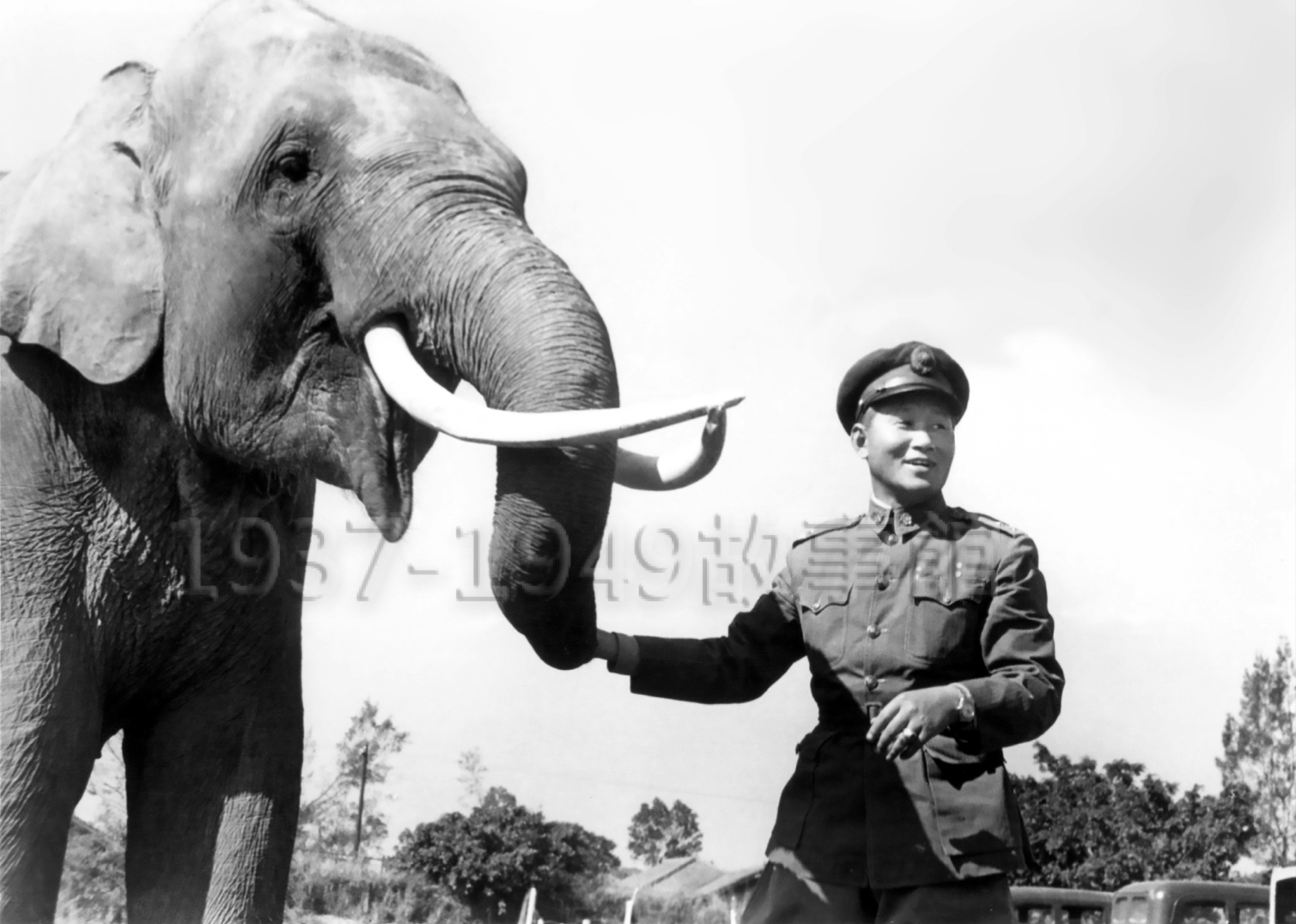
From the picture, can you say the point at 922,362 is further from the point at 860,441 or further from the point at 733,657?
the point at 733,657

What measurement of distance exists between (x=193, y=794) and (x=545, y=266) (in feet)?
5.90

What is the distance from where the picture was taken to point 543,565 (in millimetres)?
3484

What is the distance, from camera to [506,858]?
27.5 feet

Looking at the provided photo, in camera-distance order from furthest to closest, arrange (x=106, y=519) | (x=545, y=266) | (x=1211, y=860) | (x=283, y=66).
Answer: (x=1211, y=860) < (x=106, y=519) < (x=283, y=66) < (x=545, y=266)

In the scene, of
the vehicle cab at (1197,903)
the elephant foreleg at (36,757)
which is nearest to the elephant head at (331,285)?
the elephant foreleg at (36,757)

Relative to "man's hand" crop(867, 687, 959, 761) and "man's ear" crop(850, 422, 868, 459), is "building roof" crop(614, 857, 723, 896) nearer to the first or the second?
"man's ear" crop(850, 422, 868, 459)

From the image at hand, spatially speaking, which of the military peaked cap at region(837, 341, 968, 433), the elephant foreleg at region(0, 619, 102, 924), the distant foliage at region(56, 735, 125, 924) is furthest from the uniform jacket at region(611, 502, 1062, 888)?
the distant foliage at region(56, 735, 125, 924)

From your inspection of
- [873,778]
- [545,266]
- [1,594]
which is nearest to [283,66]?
[545,266]

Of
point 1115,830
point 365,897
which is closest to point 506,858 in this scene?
point 365,897

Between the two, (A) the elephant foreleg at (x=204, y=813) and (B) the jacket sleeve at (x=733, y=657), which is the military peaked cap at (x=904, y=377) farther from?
(A) the elephant foreleg at (x=204, y=813)

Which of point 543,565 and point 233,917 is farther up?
point 543,565

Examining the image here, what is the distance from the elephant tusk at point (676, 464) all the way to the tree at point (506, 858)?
4.49 metres

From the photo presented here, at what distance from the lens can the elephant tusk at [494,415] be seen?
3359 millimetres

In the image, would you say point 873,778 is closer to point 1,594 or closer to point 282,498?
point 282,498
